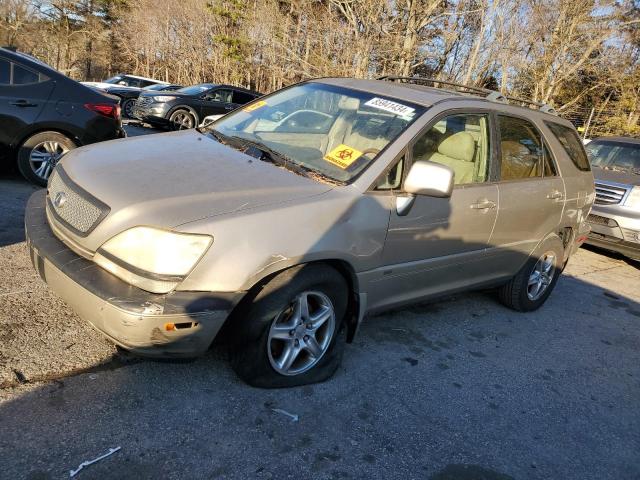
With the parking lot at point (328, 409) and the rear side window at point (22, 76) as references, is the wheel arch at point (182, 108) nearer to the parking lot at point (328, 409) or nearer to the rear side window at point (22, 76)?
the rear side window at point (22, 76)

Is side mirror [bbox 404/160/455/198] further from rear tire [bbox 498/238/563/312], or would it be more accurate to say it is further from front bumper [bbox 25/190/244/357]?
rear tire [bbox 498/238/563/312]

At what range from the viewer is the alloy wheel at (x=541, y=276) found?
4.84m

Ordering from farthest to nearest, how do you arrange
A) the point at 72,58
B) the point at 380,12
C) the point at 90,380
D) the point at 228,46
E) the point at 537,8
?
the point at 72,58 → the point at 228,46 → the point at 537,8 → the point at 380,12 → the point at 90,380

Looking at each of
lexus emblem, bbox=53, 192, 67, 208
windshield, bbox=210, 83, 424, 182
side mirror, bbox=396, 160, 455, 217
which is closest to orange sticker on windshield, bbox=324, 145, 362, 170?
windshield, bbox=210, 83, 424, 182

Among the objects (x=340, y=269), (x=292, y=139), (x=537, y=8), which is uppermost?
(x=537, y=8)

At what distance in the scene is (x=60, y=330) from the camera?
3.10m

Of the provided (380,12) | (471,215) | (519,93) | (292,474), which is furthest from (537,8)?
(292,474)

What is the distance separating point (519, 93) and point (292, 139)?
19887 millimetres

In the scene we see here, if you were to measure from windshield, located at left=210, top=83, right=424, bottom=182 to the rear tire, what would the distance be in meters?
2.06

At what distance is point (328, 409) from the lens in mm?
2844

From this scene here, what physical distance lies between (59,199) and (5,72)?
3609 mm

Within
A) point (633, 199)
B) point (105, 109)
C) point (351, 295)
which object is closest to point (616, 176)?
point (633, 199)

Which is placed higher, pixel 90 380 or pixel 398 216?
pixel 398 216

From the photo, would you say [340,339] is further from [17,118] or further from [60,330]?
[17,118]
